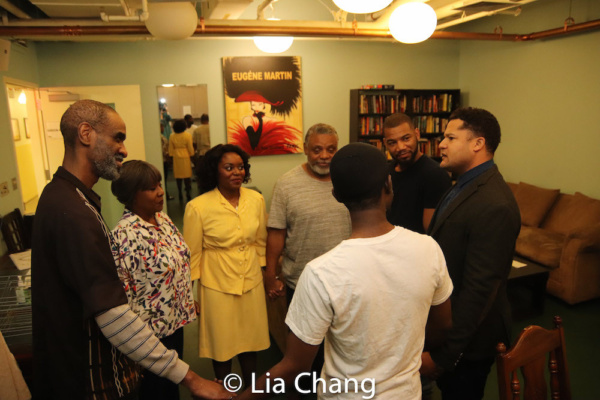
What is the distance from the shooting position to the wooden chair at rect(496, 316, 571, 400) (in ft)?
4.19

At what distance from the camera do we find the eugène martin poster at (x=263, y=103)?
5.39 meters

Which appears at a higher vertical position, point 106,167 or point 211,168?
point 106,167

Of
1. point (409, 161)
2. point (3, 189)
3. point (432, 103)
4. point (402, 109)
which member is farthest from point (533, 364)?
point (432, 103)

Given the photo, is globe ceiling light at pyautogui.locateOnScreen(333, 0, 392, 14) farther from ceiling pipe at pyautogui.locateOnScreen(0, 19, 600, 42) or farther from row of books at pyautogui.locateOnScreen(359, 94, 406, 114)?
row of books at pyautogui.locateOnScreen(359, 94, 406, 114)

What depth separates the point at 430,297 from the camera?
45.9 inches

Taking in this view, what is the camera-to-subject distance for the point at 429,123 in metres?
6.10

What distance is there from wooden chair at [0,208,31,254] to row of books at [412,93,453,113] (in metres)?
5.02

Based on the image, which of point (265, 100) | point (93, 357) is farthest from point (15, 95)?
point (93, 357)

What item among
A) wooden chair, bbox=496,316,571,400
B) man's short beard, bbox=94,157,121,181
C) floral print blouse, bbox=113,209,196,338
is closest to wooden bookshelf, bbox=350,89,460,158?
floral print blouse, bbox=113,209,196,338

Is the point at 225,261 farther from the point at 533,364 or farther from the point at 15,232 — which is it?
the point at 15,232

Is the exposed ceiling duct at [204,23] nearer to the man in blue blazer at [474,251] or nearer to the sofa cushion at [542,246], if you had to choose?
the sofa cushion at [542,246]

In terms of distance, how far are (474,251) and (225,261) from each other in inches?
50.8

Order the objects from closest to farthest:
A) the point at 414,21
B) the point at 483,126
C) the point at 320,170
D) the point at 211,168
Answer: the point at 483,126
the point at 320,170
the point at 211,168
the point at 414,21

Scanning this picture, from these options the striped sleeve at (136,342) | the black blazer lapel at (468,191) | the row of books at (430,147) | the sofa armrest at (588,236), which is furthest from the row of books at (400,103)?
the striped sleeve at (136,342)
